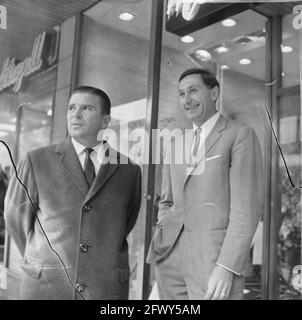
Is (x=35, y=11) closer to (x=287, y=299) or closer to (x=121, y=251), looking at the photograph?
(x=121, y=251)

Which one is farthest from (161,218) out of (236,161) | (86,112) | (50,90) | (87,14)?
(87,14)

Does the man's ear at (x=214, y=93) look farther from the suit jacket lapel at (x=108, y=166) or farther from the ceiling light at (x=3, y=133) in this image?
the ceiling light at (x=3, y=133)

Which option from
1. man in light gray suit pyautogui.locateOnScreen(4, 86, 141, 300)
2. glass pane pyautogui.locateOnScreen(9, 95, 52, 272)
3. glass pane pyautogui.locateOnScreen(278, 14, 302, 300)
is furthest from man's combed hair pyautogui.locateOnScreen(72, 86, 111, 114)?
glass pane pyautogui.locateOnScreen(278, 14, 302, 300)

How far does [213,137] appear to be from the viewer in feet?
6.68

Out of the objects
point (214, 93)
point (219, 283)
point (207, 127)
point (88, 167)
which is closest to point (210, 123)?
point (207, 127)

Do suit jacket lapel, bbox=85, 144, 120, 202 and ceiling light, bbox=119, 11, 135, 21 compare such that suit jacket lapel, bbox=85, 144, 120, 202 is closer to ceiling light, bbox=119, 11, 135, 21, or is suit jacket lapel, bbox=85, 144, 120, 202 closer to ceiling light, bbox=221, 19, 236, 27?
ceiling light, bbox=119, 11, 135, 21

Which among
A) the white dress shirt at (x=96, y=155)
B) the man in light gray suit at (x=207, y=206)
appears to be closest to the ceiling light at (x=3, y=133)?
the white dress shirt at (x=96, y=155)

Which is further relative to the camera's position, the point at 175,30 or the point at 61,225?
the point at 175,30

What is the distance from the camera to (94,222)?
6.58ft

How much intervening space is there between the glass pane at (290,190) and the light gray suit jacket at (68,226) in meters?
0.70

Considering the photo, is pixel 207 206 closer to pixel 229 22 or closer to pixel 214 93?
pixel 214 93

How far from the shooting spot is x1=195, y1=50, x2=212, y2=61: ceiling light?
6.84 ft

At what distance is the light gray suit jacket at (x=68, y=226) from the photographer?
1.98m

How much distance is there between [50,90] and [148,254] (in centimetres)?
91
